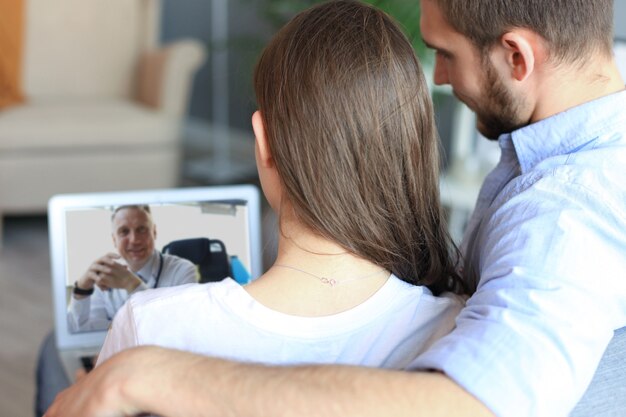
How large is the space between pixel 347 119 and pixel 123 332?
1.04 feet

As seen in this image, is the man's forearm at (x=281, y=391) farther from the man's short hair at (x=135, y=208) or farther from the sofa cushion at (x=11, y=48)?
the sofa cushion at (x=11, y=48)

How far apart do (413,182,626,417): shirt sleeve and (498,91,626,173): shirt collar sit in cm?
14

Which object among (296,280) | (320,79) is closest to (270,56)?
(320,79)

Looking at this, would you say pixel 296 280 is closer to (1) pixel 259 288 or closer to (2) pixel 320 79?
(1) pixel 259 288

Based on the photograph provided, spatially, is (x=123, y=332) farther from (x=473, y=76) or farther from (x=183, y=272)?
(x=473, y=76)

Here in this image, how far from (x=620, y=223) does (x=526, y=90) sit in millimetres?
264

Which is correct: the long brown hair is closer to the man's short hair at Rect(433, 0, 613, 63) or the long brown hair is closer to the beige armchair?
the man's short hair at Rect(433, 0, 613, 63)

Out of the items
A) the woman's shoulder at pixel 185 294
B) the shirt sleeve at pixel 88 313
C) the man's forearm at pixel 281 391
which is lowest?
the shirt sleeve at pixel 88 313

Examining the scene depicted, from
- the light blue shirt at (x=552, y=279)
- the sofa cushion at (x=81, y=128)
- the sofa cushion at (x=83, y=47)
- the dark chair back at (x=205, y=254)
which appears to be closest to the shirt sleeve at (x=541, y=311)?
the light blue shirt at (x=552, y=279)

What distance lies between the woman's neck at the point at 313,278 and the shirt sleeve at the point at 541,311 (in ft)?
0.38

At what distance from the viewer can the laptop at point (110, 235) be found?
1356 mm

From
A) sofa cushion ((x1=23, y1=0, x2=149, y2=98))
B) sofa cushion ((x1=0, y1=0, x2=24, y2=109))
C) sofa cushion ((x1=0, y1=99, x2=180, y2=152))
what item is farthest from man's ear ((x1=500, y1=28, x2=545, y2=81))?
sofa cushion ((x1=23, y1=0, x2=149, y2=98))

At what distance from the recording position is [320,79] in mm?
861

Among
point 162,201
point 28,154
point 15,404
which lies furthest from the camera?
point 28,154
